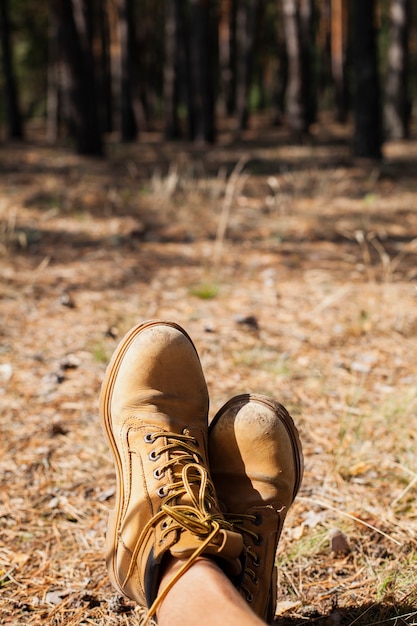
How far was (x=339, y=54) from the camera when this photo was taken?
16875 millimetres

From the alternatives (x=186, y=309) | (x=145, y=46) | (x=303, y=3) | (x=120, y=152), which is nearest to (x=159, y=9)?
(x=145, y=46)

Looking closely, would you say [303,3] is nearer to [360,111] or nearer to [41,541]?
[360,111]

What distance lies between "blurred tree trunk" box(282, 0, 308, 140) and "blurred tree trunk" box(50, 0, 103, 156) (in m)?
3.38

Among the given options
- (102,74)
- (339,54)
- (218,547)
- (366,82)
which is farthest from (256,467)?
(339,54)

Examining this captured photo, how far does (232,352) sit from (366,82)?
20.6 feet

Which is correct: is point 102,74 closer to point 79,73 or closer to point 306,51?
point 306,51

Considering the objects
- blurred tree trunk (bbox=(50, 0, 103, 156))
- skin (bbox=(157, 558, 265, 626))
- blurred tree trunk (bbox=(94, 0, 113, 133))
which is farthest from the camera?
blurred tree trunk (bbox=(94, 0, 113, 133))

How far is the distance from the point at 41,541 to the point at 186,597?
0.83 meters

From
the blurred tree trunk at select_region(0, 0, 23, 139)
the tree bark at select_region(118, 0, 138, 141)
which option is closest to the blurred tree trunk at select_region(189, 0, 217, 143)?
the tree bark at select_region(118, 0, 138, 141)

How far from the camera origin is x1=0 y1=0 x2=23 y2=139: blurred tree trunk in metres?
11.3

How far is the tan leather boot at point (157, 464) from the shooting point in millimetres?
1550

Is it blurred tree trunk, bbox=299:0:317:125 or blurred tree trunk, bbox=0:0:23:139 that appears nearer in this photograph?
blurred tree trunk, bbox=299:0:317:125

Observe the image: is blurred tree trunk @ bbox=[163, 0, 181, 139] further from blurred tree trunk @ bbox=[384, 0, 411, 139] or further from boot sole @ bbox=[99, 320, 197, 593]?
boot sole @ bbox=[99, 320, 197, 593]

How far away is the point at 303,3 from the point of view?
12.4m
